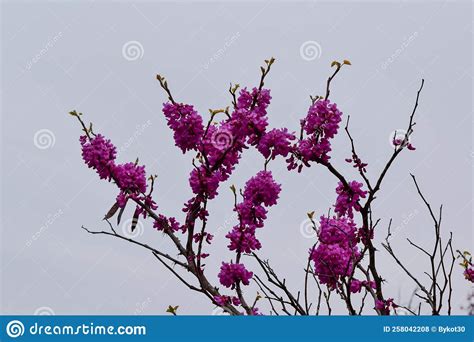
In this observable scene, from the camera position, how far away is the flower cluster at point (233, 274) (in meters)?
4.36

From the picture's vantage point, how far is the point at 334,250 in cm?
423

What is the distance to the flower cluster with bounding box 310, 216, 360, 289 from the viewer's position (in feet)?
13.9

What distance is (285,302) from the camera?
13.3 feet

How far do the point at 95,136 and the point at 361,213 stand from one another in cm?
208

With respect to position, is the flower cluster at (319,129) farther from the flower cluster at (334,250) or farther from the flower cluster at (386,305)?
the flower cluster at (386,305)

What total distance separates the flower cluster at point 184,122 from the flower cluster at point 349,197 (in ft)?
3.72

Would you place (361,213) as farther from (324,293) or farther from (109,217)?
(109,217)

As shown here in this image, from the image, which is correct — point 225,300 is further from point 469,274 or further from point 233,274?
point 469,274

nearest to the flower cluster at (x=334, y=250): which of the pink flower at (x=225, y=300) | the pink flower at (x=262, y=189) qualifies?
the pink flower at (x=262, y=189)

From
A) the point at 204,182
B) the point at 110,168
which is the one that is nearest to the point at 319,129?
the point at 204,182

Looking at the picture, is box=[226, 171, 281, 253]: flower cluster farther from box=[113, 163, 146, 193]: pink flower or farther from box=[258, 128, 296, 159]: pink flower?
box=[113, 163, 146, 193]: pink flower

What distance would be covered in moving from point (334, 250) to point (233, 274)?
0.75 metres

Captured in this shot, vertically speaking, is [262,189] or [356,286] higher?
[262,189]

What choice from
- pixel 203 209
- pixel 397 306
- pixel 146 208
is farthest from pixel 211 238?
pixel 397 306
